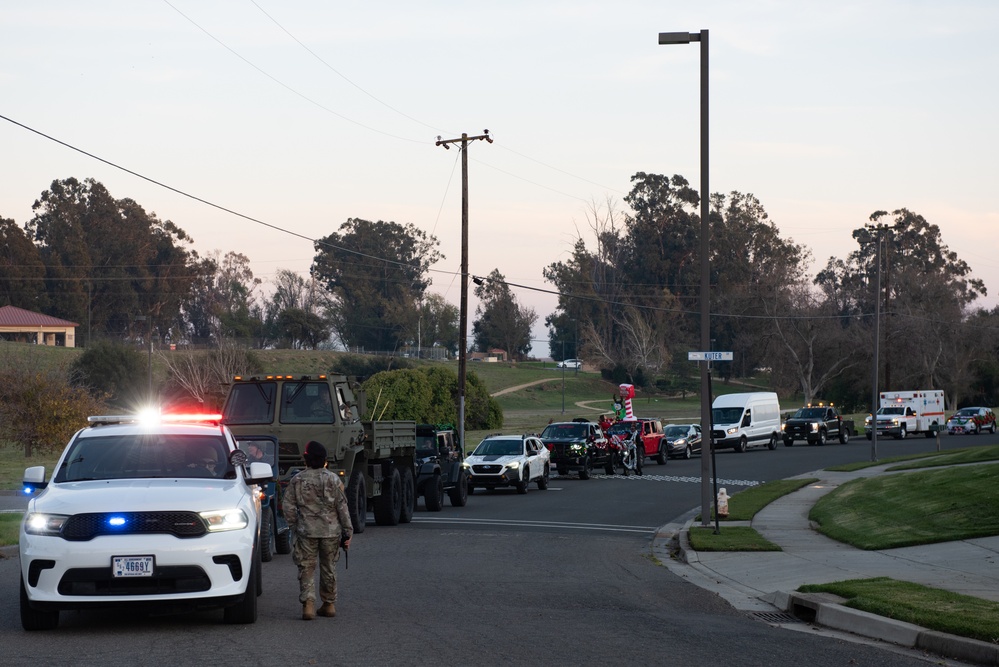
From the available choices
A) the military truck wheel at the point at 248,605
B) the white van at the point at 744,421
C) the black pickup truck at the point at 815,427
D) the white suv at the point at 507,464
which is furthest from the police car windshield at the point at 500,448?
the black pickup truck at the point at 815,427

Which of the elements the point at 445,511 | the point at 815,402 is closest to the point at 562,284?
the point at 815,402

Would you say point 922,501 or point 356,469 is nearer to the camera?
point 356,469

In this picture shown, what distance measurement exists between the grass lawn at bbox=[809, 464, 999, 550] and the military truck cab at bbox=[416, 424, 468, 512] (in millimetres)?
8104

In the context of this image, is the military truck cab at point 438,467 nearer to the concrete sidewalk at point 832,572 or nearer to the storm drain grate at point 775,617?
the concrete sidewalk at point 832,572

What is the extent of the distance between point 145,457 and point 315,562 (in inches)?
75.7

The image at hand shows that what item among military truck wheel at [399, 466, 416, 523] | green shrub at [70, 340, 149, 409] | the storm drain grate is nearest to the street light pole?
military truck wheel at [399, 466, 416, 523]

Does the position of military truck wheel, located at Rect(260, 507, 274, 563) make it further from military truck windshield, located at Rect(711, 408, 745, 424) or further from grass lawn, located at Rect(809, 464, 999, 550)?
military truck windshield, located at Rect(711, 408, 745, 424)

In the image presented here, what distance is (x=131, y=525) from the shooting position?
9.64 m

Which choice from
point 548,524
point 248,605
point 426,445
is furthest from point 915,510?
point 248,605

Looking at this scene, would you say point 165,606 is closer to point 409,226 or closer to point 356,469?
point 356,469

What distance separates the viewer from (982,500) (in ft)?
69.1

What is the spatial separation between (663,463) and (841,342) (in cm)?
5002

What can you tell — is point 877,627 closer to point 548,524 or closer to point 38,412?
point 548,524

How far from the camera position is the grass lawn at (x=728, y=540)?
18.0 m
